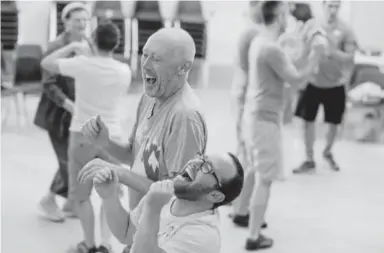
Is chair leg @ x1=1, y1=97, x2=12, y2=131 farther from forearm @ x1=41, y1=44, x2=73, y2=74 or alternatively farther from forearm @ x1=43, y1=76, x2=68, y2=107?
forearm @ x1=41, y1=44, x2=73, y2=74

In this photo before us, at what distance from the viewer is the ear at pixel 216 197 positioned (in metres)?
1.72

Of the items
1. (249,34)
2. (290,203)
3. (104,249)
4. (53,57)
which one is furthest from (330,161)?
(53,57)

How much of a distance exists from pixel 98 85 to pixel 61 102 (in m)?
0.58

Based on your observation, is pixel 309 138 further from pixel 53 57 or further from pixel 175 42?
pixel 175 42

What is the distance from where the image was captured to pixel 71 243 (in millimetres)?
4164

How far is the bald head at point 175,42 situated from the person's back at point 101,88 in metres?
1.56

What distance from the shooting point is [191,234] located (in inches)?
69.4

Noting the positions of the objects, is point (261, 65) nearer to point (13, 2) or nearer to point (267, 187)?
point (267, 187)

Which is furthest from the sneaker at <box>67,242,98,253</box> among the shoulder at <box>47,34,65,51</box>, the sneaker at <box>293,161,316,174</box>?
the sneaker at <box>293,161,316,174</box>

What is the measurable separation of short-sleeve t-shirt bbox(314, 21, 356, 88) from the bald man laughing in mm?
4078

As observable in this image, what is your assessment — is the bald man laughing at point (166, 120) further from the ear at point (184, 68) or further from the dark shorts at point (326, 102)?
the dark shorts at point (326, 102)

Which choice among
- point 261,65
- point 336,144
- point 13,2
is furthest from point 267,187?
point 13,2

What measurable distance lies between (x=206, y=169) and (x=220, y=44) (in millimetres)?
8819

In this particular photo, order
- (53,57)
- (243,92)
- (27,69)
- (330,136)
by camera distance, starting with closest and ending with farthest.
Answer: (53,57)
(243,92)
(330,136)
(27,69)
